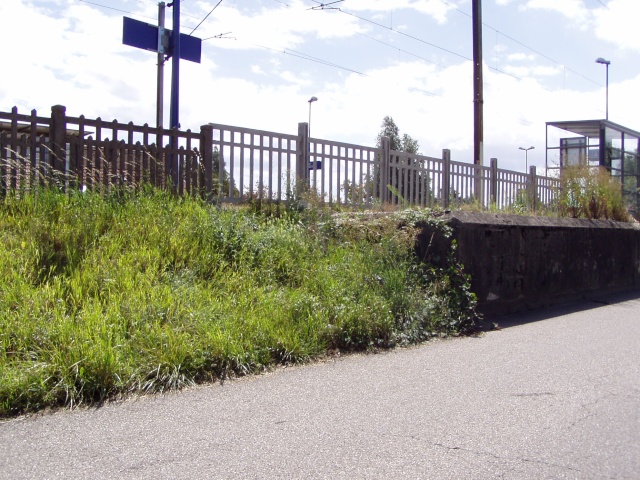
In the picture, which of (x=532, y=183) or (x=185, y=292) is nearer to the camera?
(x=185, y=292)

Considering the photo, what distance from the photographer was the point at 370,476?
3281 mm

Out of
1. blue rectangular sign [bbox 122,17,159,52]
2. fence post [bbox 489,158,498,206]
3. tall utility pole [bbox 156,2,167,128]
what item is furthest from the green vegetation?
tall utility pole [bbox 156,2,167,128]

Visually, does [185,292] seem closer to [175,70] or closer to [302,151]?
[302,151]

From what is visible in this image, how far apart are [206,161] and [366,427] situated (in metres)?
5.78

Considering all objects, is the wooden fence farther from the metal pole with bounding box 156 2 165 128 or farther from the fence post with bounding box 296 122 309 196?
the metal pole with bounding box 156 2 165 128

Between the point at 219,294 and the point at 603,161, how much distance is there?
1843cm

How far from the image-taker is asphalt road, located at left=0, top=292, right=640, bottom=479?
338 centimetres

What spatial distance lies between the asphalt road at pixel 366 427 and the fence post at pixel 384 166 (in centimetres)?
561

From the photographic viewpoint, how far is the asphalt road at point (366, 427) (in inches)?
133

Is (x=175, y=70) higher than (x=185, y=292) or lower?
higher

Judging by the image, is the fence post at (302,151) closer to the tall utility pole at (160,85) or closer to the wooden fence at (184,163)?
the wooden fence at (184,163)

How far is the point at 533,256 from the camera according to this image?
30.9 feet

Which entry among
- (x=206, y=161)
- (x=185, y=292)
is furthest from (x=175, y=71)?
(x=185, y=292)

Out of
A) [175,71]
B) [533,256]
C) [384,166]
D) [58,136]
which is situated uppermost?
[175,71]
